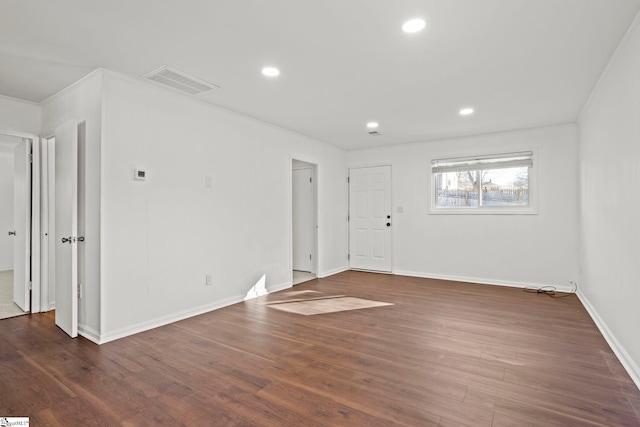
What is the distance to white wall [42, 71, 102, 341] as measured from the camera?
3.08 m

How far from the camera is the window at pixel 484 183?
212 inches

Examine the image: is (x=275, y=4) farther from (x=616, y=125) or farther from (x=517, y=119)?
(x=517, y=119)

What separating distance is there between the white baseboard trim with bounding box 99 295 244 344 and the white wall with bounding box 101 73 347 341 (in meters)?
0.01

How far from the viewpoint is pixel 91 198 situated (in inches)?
125

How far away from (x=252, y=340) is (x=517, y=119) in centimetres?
467

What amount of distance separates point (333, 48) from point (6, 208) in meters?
8.25

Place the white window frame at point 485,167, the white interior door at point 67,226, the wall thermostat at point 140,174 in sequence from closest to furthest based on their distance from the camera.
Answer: the white interior door at point 67,226 < the wall thermostat at point 140,174 < the white window frame at point 485,167

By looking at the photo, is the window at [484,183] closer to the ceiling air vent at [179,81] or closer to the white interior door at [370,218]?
the white interior door at [370,218]

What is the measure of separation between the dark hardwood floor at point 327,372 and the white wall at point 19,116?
2.24 meters

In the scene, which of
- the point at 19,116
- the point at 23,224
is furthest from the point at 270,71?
the point at 23,224

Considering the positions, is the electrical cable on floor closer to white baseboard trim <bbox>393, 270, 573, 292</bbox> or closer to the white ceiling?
white baseboard trim <bbox>393, 270, 573, 292</bbox>

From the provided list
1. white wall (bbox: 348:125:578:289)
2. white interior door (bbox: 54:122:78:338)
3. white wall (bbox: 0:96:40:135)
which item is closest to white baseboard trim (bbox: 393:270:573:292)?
white wall (bbox: 348:125:578:289)

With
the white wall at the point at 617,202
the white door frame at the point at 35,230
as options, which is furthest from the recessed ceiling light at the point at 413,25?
the white door frame at the point at 35,230

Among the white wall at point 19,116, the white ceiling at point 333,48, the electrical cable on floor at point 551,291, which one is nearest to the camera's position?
the white ceiling at point 333,48
